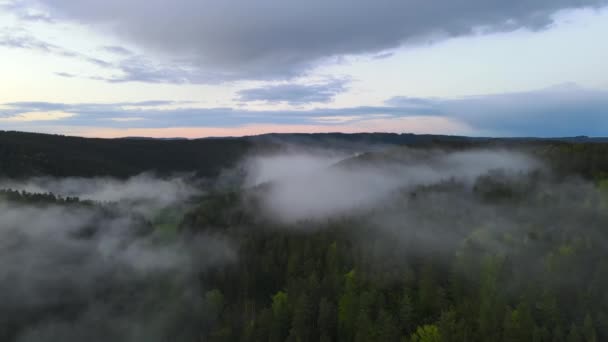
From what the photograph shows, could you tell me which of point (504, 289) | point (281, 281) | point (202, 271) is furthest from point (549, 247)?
point (202, 271)

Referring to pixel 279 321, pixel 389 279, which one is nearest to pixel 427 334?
pixel 389 279

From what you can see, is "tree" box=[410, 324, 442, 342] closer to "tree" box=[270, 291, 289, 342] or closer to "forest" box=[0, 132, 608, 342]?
"forest" box=[0, 132, 608, 342]

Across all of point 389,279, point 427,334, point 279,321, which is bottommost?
point 279,321

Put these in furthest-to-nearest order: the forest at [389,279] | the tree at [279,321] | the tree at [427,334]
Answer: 1. the tree at [279,321]
2. the forest at [389,279]
3. the tree at [427,334]

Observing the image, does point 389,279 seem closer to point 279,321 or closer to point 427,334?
point 427,334

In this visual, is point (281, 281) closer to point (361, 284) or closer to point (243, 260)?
point (243, 260)

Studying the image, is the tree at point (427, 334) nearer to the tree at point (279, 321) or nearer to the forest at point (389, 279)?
the forest at point (389, 279)

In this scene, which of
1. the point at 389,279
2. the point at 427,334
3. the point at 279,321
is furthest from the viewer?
the point at 389,279

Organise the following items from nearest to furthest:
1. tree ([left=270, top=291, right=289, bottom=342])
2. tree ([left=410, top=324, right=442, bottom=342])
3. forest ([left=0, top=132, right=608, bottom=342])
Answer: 1. tree ([left=410, top=324, right=442, bottom=342])
2. forest ([left=0, top=132, right=608, bottom=342])
3. tree ([left=270, top=291, right=289, bottom=342])

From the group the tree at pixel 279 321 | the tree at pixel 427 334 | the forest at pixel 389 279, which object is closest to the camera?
the tree at pixel 427 334

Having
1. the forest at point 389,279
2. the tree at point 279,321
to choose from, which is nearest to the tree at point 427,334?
the forest at point 389,279

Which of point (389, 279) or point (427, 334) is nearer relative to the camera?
point (427, 334)

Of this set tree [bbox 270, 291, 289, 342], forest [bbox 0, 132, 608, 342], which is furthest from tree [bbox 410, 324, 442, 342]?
tree [bbox 270, 291, 289, 342]
